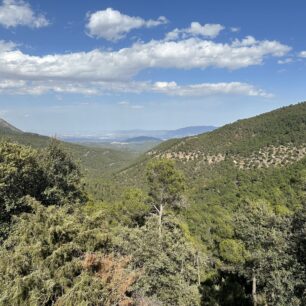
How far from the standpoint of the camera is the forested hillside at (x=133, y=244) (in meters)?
14.5

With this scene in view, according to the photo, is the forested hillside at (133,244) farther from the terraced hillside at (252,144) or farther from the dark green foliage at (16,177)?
the terraced hillside at (252,144)

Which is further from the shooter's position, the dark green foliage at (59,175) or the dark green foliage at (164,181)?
the dark green foliage at (164,181)

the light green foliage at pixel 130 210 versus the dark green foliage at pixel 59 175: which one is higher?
the dark green foliage at pixel 59 175

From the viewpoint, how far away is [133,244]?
19.9 metres

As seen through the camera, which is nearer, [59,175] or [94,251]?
[94,251]

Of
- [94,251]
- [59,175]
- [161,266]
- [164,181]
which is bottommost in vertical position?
[161,266]

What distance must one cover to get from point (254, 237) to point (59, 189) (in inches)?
A: 636

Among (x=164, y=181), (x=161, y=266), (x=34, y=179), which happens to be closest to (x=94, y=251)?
(x=161, y=266)

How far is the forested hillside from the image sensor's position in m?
14.5

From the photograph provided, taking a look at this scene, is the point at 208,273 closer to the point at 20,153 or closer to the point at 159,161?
the point at 159,161

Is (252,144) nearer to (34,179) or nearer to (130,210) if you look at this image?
(130,210)

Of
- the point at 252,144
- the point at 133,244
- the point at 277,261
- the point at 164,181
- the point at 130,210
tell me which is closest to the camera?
the point at 277,261

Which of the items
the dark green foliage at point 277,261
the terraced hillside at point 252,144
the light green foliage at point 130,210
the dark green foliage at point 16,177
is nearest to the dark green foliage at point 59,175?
the dark green foliage at point 16,177

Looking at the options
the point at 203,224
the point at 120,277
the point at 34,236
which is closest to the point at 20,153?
the point at 34,236
